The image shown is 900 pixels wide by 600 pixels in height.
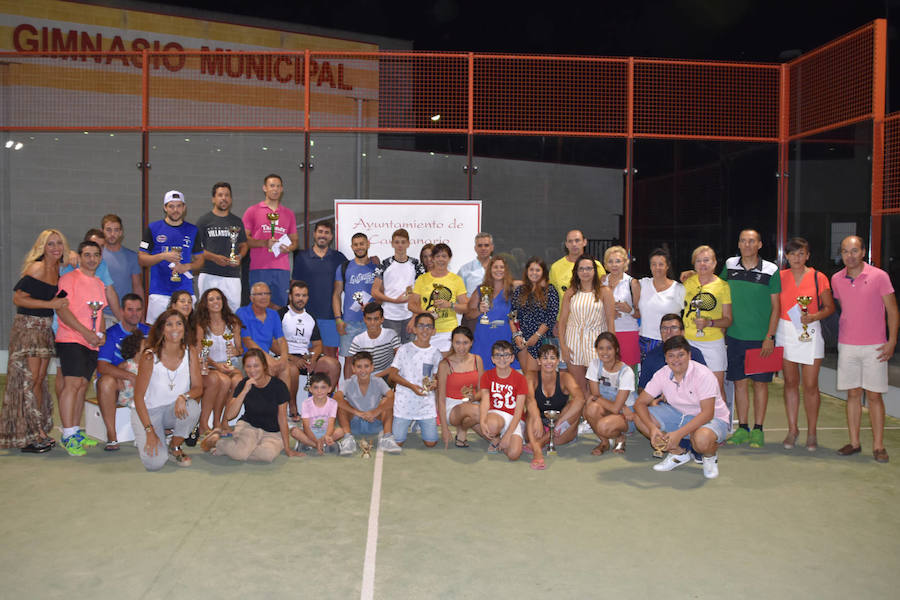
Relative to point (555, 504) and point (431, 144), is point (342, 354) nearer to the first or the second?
point (431, 144)

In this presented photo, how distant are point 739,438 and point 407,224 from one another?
163 inches

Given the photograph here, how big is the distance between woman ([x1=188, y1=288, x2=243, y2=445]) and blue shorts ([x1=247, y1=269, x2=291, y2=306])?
2.84 ft

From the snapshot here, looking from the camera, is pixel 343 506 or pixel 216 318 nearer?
pixel 343 506

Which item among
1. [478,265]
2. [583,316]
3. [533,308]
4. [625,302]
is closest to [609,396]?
[583,316]

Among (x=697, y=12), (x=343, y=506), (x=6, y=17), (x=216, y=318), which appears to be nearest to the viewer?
(x=343, y=506)

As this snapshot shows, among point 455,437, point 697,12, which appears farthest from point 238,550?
point 697,12

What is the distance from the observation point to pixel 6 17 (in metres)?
11.7

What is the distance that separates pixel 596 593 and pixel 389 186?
19.7 feet

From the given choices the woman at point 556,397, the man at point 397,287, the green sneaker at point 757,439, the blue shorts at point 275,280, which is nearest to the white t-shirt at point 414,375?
the man at point 397,287

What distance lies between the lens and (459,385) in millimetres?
6605

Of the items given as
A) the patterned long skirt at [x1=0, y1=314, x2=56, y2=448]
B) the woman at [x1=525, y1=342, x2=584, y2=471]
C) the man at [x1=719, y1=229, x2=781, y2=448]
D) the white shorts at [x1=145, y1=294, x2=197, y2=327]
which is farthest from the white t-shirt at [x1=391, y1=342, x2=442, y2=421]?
the patterned long skirt at [x1=0, y1=314, x2=56, y2=448]

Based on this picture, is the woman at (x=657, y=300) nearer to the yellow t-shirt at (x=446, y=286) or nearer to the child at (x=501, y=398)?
the child at (x=501, y=398)

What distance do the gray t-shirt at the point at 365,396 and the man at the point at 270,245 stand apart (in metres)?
1.45

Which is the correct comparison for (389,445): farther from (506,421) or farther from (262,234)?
(262,234)
